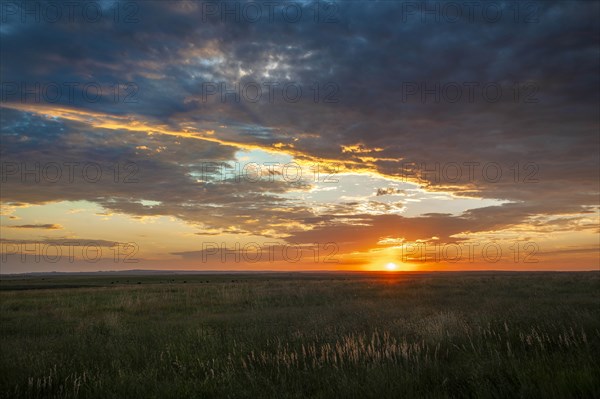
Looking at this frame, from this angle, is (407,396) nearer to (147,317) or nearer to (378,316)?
(378,316)

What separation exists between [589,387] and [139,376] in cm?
634

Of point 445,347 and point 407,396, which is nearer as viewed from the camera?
point 407,396

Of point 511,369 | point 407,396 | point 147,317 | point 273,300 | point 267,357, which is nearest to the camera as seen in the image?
point 407,396

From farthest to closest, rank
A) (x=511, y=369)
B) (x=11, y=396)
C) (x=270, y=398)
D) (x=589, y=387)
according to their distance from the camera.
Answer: (x=11, y=396)
(x=511, y=369)
(x=270, y=398)
(x=589, y=387)

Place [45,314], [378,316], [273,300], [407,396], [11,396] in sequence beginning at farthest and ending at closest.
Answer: [273,300] < [45,314] < [378,316] < [11,396] < [407,396]

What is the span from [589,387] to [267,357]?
4.98 m

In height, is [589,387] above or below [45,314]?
above

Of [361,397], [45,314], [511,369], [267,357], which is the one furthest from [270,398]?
[45,314]

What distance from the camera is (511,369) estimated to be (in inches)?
237

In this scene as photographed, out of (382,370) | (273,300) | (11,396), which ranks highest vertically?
(382,370)

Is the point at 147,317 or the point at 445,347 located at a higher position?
the point at 445,347

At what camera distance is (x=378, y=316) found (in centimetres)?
1466

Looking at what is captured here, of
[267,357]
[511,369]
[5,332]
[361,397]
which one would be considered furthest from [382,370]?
[5,332]

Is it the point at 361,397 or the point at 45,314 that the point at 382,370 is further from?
the point at 45,314
